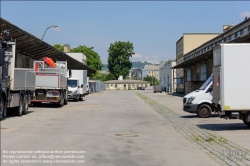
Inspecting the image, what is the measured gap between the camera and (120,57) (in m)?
127

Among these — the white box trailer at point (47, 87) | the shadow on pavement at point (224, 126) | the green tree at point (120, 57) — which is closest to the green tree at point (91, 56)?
the green tree at point (120, 57)

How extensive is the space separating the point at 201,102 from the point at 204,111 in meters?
0.54

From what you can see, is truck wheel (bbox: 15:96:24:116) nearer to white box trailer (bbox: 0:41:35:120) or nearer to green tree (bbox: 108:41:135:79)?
white box trailer (bbox: 0:41:35:120)

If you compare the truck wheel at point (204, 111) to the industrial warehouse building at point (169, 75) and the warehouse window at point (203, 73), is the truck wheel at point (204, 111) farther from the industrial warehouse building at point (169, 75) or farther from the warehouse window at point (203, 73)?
the industrial warehouse building at point (169, 75)

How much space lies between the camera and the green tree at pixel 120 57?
419 feet

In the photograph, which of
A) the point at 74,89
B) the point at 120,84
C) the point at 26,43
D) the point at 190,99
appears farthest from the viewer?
the point at 120,84

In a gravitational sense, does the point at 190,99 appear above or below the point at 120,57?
below

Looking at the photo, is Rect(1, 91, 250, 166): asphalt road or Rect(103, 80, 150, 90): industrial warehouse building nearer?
Rect(1, 91, 250, 166): asphalt road

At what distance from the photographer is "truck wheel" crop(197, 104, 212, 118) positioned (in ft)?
64.0

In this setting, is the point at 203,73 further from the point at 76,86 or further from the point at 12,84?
the point at 12,84

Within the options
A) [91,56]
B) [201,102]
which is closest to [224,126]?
[201,102]

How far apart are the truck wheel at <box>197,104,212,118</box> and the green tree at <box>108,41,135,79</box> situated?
355ft

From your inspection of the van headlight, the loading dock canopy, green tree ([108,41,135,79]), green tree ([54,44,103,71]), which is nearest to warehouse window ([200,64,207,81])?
the loading dock canopy

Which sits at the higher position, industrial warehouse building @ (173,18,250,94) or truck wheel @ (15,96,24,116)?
industrial warehouse building @ (173,18,250,94)
